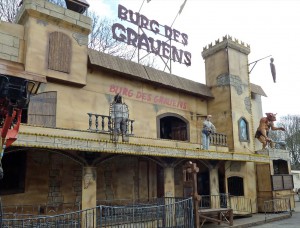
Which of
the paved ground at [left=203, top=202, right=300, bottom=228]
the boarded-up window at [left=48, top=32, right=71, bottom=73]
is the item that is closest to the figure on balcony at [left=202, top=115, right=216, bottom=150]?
the paved ground at [left=203, top=202, right=300, bottom=228]

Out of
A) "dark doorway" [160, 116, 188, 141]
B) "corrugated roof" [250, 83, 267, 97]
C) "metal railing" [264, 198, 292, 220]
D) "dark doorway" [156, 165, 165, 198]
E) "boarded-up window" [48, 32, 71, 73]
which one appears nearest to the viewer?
"boarded-up window" [48, 32, 71, 73]

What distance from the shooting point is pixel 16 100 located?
455cm

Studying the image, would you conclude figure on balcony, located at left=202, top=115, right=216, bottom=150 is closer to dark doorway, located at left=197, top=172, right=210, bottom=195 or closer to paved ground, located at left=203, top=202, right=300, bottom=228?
dark doorway, located at left=197, top=172, right=210, bottom=195

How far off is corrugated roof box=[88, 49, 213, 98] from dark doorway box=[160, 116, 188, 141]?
1.85 m

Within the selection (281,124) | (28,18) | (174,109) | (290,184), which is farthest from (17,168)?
(281,124)

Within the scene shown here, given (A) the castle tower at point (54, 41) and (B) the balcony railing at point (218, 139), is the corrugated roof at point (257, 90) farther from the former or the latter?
(A) the castle tower at point (54, 41)

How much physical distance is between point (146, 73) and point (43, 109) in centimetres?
553

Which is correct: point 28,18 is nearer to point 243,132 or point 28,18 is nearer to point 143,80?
point 143,80

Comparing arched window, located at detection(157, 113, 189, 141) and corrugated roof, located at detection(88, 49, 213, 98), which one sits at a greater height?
corrugated roof, located at detection(88, 49, 213, 98)

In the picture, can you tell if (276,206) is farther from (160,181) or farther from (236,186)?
(160,181)

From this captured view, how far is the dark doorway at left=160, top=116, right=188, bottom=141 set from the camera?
16761 millimetres

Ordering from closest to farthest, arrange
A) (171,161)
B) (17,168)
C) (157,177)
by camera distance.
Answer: (17,168) → (171,161) → (157,177)

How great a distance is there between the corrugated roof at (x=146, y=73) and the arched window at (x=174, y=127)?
1656 millimetres

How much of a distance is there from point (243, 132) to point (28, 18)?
12628 millimetres
